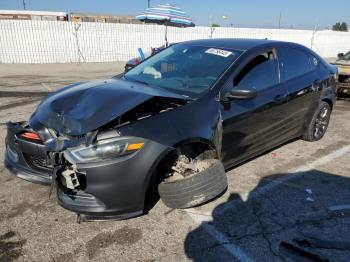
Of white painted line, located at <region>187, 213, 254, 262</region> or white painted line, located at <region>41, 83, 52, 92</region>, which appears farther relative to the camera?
white painted line, located at <region>41, 83, 52, 92</region>

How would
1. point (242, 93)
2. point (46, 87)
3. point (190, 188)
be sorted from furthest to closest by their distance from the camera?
1. point (46, 87)
2. point (242, 93)
3. point (190, 188)

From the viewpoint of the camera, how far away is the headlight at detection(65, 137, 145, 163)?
8.74 feet

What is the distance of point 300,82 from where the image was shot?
4512mm

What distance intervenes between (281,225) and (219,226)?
0.59m

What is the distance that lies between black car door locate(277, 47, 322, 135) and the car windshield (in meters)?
0.90

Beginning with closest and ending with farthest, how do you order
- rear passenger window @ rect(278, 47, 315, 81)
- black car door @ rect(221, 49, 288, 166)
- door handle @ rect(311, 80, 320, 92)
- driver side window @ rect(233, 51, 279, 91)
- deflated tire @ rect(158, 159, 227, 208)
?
deflated tire @ rect(158, 159, 227, 208), black car door @ rect(221, 49, 288, 166), driver side window @ rect(233, 51, 279, 91), rear passenger window @ rect(278, 47, 315, 81), door handle @ rect(311, 80, 320, 92)

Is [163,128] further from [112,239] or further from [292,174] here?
[292,174]

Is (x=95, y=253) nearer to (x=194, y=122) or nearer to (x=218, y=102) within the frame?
(x=194, y=122)

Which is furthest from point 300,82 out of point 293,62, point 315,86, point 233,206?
point 233,206

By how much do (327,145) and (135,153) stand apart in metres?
3.86

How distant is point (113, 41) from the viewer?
775 inches

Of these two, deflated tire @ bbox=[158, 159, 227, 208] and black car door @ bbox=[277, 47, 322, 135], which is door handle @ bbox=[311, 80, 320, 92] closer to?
black car door @ bbox=[277, 47, 322, 135]

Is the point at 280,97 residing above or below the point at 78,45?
above

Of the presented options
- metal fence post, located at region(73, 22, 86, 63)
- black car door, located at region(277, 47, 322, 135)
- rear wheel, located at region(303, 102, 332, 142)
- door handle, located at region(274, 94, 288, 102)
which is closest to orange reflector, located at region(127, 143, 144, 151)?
door handle, located at region(274, 94, 288, 102)
